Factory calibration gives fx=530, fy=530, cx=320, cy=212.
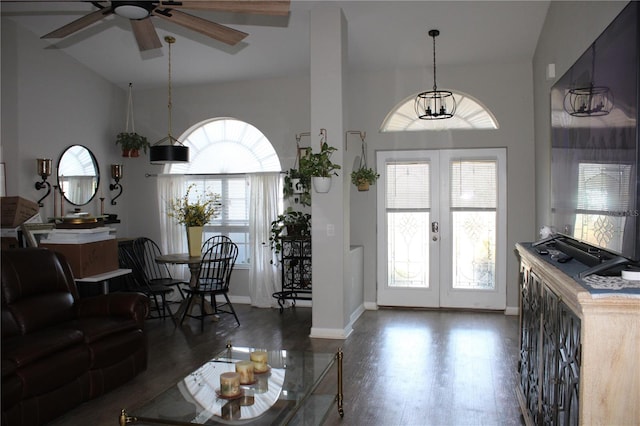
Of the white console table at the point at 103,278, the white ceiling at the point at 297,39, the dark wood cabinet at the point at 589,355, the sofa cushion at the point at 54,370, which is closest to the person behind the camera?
the dark wood cabinet at the point at 589,355

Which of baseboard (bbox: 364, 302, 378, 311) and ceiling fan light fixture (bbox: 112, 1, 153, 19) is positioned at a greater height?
ceiling fan light fixture (bbox: 112, 1, 153, 19)

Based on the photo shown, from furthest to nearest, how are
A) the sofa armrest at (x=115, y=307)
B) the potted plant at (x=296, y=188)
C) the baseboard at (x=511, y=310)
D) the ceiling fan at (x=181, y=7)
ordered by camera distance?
the baseboard at (x=511, y=310)
the potted plant at (x=296, y=188)
the sofa armrest at (x=115, y=307)
the ceiling fan at (x=181, y=7)

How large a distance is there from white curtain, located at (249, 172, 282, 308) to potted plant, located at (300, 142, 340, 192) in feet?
5.85

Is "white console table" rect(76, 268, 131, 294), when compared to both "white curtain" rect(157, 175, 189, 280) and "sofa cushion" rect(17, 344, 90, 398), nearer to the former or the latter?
"sofa cushion" rect(17, 344, 90, 398)

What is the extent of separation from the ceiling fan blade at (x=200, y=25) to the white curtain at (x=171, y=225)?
4.14 meters

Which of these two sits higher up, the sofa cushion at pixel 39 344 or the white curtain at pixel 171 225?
the white curtain at pixel 171 225

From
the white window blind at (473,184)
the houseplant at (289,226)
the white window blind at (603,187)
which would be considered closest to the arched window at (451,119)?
the white window blind at (473,184)

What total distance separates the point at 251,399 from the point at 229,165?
4879mm

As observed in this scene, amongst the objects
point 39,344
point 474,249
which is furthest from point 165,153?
point 474,249

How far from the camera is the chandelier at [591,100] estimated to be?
2.25 metres

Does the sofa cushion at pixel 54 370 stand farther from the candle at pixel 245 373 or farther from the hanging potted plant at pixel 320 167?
the hanging potted plant at pixel 320 167

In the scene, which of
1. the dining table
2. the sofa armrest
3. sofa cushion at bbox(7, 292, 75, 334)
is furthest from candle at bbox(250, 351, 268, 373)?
the dining table

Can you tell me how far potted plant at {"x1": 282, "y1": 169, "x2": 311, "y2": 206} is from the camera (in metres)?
5.92

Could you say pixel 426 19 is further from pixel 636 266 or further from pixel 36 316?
pixel 36 316
